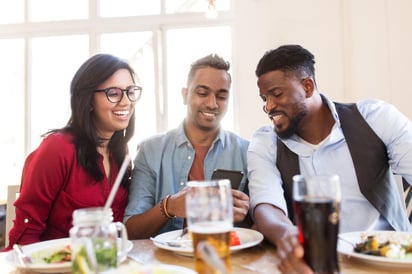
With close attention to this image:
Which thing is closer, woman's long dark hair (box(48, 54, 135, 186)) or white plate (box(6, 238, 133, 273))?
white plate (box(6, 238, 133, 273))

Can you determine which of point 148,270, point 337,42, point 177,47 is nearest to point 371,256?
point 148,270

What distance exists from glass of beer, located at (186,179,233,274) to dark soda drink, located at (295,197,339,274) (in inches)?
5.6

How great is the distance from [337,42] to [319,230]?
3.26 metres

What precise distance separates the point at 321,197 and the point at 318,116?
1.01m

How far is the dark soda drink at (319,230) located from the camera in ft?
2.47

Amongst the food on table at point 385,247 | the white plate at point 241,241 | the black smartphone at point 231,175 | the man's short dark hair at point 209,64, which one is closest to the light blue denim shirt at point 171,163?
the black smartphone at point 231,175

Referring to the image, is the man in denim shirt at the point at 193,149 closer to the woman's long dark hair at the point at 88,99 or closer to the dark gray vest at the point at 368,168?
the woman's long dark hair at the point at 88,99

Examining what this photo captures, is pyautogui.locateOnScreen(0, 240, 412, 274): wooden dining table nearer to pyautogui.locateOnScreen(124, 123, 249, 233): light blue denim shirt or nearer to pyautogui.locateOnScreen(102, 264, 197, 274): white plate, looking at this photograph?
pyautogui.locateOnScreen(102, 264, 197, 274): white plate

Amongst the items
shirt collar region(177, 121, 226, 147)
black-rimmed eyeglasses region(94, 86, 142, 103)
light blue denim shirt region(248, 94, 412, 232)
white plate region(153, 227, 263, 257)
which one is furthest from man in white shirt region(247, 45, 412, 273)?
→ black-rimmed eyeglasses region(94, 86, 142, 103)

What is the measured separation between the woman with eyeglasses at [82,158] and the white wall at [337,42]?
208 cm

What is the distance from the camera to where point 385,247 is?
1015 mm

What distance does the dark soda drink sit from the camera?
0.75 m

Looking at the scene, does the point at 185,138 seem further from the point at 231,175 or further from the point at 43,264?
the point at 43,264

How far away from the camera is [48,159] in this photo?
1606 mm
